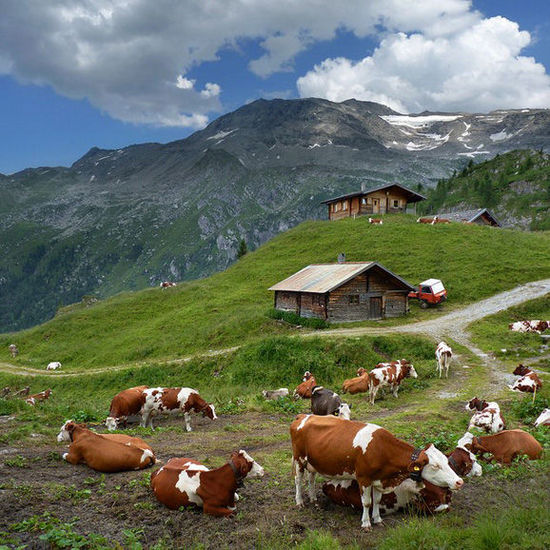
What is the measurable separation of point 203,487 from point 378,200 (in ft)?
250

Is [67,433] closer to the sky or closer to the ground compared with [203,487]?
closer to the ground

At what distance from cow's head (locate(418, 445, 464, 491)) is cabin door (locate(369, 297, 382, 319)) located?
31.1 metres

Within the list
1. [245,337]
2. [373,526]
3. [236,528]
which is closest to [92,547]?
[236,528]

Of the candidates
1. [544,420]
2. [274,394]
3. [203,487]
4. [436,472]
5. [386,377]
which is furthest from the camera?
[274,394]

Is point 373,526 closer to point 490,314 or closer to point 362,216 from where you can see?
point 490,314

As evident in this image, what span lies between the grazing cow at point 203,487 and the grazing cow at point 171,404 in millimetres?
7674

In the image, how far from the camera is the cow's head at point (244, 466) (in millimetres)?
8656

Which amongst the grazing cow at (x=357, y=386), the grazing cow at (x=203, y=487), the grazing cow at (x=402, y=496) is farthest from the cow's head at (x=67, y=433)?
the grazing cow at (x=357, y=386)

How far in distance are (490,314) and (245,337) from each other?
2218cm

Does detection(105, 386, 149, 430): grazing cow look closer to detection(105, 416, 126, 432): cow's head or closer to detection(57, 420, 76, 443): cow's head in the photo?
detection(105, 416, 126, 432): cow's head

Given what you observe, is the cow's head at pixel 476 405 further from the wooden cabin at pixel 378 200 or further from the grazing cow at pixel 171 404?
the wooden cabin at pixel 378 200

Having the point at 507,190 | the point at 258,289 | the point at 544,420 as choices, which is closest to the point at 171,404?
the point at 544,420

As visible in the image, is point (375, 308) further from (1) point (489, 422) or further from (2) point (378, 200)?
(2) point (378, 200)

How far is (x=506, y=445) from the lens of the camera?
10.4m
